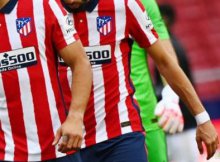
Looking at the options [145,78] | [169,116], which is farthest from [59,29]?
[145,78]

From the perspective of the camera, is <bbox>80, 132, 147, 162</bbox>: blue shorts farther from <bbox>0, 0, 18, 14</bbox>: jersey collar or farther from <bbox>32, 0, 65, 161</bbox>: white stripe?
<bbox>0, 0, 18, 14</bbox>: jersey collar

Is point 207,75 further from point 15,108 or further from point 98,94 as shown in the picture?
point 15,108

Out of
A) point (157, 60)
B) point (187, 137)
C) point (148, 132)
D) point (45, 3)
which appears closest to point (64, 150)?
point (45, 3)

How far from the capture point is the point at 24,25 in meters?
5.22

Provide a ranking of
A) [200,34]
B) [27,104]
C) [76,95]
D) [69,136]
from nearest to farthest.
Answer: [69,136], [76,95], [27,104], [200,34]

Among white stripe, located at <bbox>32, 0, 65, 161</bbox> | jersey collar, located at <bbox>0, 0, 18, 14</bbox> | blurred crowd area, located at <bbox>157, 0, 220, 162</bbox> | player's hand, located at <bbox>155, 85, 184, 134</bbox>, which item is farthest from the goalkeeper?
blurred crowd area, located at <bbox>157, 0, 220, 162</bbox>

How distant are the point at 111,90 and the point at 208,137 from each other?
612 millimetres

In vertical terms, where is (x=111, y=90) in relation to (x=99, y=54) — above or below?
below

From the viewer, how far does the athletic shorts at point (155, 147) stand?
7.09 metres

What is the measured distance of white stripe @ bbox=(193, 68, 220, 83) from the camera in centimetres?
1602

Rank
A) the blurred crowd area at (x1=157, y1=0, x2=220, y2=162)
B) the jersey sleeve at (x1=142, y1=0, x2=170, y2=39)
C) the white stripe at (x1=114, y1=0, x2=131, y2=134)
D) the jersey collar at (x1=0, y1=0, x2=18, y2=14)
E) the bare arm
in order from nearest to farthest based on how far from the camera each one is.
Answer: the bare arm, the jersey collar at (x1=0, y1=0, x2=18, y2=14), the white stripe at (x1=114, y1=0, x2=131, y2=134), the jersey sleeve at (x1=142, y1=0, x2=170, y2=39), the blurred crowd area at (x1=157, y1=0, x2=220, y2=162)

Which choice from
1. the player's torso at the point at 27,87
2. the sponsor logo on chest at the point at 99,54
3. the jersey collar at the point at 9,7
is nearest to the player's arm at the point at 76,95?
the player's torso at the point at 27,87

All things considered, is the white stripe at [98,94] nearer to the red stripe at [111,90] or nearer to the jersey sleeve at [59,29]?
the red stripe at [111,90]

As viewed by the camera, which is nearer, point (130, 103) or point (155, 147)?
point (130, 103)
